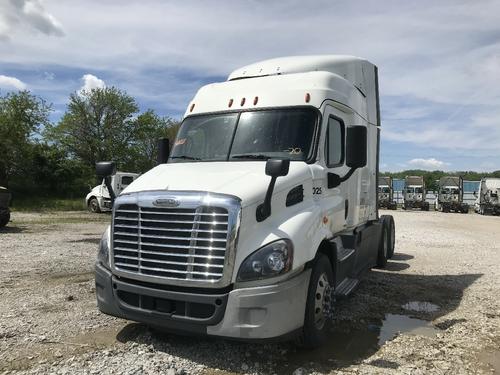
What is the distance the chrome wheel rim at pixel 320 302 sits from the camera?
4.86 m

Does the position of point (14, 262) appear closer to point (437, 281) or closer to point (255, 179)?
point (255, 179)

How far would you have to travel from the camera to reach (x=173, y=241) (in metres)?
4.31

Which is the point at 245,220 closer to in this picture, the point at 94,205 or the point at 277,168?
the point at 277,168

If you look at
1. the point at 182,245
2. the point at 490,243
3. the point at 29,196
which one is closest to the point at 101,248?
the point at 182,245

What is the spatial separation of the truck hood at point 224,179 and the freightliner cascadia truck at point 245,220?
0.05ft

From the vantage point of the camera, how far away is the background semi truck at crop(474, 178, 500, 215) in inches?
1511

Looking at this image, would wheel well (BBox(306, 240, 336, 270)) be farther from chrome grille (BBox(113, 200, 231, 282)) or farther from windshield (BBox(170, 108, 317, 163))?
chrome grille (BBox(113, 200, 231, 282))

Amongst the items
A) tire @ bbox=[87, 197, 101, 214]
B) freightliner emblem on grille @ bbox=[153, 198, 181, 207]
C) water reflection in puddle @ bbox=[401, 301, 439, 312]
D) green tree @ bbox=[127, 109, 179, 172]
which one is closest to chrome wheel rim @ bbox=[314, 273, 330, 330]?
freightliner emblem on grille @ bbox=[153, 198, 181, 207]

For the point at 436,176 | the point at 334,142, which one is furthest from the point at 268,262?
the point at 436,176

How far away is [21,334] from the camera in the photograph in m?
5.09

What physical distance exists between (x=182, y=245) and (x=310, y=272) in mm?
1300

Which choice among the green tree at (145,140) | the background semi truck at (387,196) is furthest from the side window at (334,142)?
the background semi truck at (387,196)

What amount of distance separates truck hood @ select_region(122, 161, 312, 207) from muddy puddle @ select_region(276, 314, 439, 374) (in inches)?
66.6

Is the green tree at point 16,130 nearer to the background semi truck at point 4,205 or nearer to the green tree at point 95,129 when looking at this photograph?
the green tree at point 95,129
